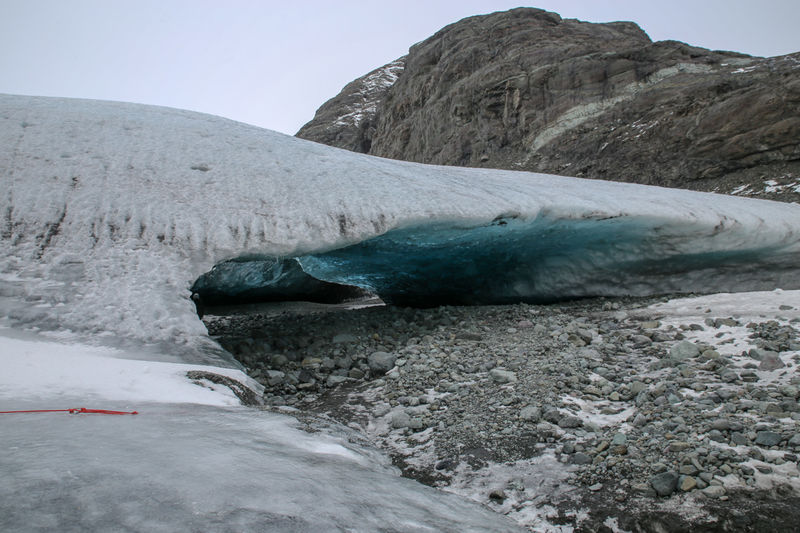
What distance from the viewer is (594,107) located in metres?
13.1

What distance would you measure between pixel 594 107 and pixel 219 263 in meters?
12.3

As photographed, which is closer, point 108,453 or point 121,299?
point 108,453

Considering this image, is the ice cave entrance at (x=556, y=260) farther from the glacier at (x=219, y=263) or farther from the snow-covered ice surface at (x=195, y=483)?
the snow-covered ice surface at (x=195, y=483)

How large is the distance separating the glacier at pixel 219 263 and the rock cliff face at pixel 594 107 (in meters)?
6.16

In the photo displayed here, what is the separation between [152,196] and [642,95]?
495 inches

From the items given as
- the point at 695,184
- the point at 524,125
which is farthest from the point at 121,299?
the point at 524,125

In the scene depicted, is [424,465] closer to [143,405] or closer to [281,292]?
[143,405]

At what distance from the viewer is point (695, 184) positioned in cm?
1028

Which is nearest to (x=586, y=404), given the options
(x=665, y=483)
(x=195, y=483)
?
(x=665, y=483)

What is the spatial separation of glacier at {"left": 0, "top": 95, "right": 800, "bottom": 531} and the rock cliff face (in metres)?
6.16

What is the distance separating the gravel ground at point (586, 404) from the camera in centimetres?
156

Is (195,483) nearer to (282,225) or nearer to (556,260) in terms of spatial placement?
(282,225)

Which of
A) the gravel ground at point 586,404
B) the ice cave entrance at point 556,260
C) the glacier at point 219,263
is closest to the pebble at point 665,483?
the gravel ground at point 586,404

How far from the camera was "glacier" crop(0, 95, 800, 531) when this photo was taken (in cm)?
102
